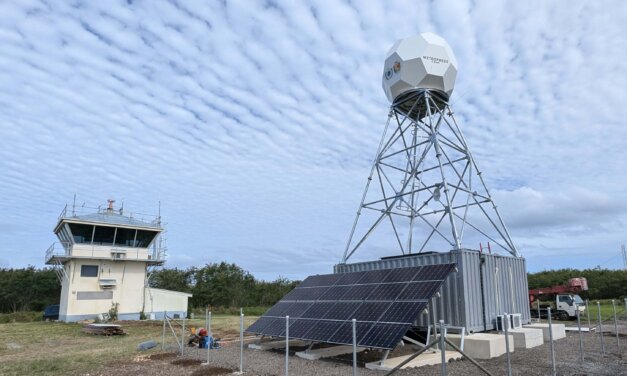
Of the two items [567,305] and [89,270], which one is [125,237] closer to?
[89,270]

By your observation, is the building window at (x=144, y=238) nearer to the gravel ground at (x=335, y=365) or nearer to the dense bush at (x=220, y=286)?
the dense bush at (x=220, y=286)

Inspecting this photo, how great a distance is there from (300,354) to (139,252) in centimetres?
3553

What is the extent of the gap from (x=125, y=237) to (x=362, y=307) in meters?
37.3

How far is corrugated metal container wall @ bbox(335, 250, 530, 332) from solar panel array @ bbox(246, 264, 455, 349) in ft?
5.68

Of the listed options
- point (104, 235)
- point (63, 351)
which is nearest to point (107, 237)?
point (104, 235)

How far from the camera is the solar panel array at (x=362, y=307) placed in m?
14.2

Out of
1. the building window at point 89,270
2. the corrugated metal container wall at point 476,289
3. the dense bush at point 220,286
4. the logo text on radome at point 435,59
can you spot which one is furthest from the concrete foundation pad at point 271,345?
the dense bush at point 220,286

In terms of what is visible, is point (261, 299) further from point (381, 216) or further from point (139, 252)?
point (381, 216)

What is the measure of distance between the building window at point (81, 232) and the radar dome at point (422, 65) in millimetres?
34549

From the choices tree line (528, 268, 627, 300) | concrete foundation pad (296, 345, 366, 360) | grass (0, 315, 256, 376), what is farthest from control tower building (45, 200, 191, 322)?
tree line (528, 268, 627, 300)

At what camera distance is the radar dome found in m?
24.1

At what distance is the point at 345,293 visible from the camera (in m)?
18.8

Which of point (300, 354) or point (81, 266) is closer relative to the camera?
point (300, 354)

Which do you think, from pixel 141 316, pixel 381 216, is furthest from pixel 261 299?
pixel 381 216
